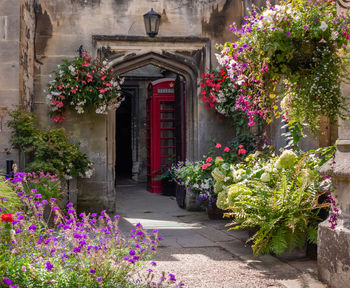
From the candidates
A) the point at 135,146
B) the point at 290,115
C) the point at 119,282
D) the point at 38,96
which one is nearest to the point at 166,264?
the point at 119,282

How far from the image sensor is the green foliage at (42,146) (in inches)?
233

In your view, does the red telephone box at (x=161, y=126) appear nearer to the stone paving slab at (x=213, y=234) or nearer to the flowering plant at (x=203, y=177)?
the flowering plant at (x=203, y=177)

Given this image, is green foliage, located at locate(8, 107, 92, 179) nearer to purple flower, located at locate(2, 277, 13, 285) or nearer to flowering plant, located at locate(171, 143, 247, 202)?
flowering plant, located at locate(171, 143, 247, 202)

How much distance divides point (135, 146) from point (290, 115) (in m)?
11.0

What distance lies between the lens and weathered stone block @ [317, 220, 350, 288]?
2.80 metres

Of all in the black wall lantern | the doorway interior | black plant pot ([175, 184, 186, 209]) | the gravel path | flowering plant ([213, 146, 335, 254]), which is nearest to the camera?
the gravel path

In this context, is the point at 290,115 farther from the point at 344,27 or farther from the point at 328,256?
the point at 328,256

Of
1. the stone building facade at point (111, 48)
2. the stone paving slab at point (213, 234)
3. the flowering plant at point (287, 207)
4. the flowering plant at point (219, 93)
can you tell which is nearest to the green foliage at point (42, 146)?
the stone building facade at point (111, 48)

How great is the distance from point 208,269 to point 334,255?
1.06 m

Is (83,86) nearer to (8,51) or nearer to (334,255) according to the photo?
(8,51)

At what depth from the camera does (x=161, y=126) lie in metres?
10.7

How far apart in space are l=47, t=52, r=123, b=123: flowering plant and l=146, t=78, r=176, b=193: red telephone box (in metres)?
3.88

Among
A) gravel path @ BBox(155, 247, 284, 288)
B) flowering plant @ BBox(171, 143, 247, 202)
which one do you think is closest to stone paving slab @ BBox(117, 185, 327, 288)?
gravel path @ BBox(155, 247, 284, 288)

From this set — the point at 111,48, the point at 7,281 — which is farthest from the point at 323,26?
the point at 111,48
